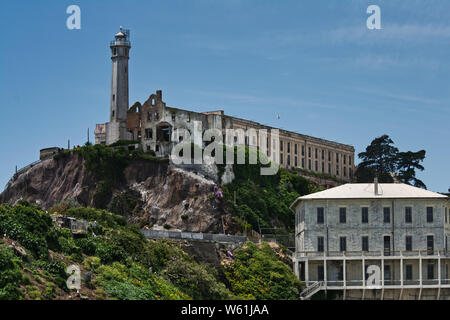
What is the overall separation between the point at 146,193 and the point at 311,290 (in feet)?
105

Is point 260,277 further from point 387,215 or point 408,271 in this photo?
point 408,271

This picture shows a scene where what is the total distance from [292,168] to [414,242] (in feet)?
145

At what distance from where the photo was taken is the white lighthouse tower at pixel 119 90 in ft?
400

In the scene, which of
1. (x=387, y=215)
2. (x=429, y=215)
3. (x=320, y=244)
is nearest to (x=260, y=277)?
(x=320, y=244)

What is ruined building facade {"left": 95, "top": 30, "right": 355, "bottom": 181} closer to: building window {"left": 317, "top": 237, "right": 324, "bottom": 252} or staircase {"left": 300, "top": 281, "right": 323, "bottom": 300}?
building window {"left": 317, "top": 237, "right": 324, "bottom": 252}

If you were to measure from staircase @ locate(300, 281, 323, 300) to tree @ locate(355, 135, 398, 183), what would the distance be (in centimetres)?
4976

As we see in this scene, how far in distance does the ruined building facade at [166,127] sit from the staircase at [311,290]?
3332 cm

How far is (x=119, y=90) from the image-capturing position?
12244 cm

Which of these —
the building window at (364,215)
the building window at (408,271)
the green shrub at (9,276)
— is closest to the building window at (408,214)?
the building window at (364,215)

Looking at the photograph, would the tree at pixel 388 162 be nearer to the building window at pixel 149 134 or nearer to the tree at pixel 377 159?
the tree at pixel 377 159
